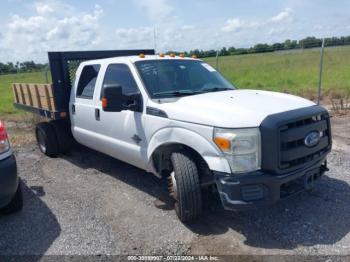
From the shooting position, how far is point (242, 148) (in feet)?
10.9

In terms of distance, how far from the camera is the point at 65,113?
6.11m

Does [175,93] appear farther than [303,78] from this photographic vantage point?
No

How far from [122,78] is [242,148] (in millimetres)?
2179

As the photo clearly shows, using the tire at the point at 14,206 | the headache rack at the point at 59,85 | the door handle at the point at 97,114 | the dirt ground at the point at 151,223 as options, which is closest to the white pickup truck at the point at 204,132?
the door handle at the point at 97,114

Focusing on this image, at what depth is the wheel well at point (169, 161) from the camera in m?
3.82

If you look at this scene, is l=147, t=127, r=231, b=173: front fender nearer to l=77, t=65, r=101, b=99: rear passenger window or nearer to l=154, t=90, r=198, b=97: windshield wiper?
l=154, t=90, r=198, b=97: windshield wiper

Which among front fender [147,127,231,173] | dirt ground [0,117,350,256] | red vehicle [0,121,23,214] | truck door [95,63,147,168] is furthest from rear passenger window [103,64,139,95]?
red vehicle [0,121,23,214]

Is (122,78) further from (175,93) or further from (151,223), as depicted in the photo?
(151,223)

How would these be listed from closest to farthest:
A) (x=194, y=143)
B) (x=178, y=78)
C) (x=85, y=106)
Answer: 1. (x=194, y=143)
2. (x=178, y=78)
3. (x=85, y=106)

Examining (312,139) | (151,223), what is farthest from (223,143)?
(151,223)

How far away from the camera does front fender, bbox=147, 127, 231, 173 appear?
11.2 feet

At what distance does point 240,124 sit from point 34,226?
104 inches

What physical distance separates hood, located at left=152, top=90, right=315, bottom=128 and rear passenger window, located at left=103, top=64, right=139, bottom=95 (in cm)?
66

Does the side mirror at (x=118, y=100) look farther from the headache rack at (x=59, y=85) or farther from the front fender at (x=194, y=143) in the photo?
the headache rack at (x=59, y=85)
